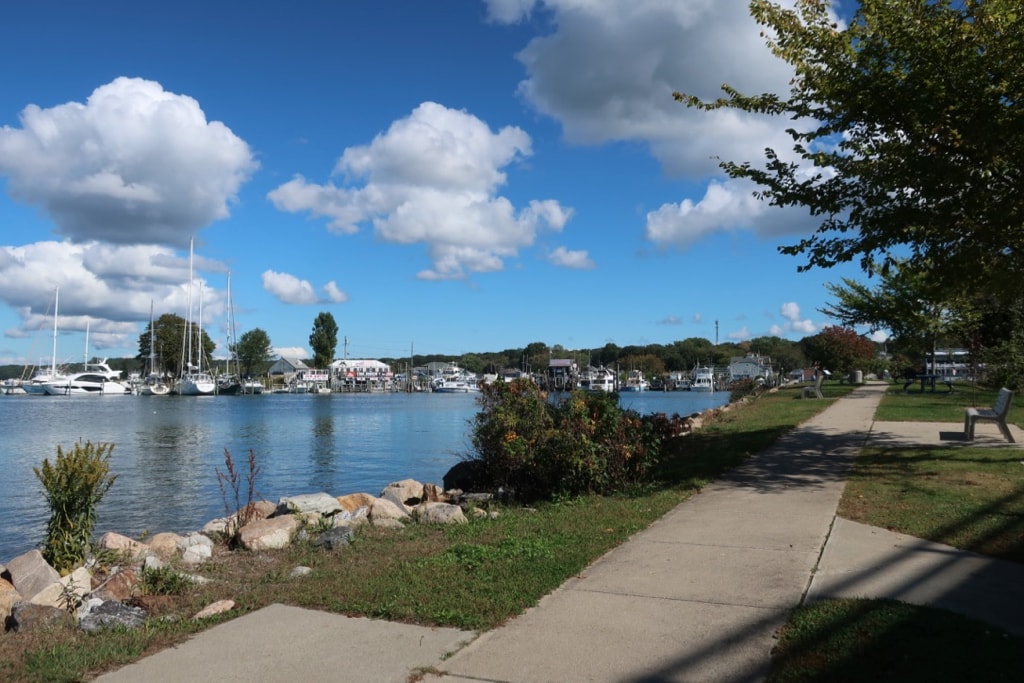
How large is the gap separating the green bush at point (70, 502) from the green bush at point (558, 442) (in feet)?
16.9

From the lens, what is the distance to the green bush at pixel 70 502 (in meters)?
7.69

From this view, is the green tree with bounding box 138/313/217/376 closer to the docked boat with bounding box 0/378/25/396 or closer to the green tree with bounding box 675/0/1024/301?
the docked boat with bounding box 0/378/25/396

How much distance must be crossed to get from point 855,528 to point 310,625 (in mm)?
5474

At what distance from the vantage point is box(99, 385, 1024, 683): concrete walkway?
4609 mm

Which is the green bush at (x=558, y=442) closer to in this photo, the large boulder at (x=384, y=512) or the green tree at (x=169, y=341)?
the large boulder at (x=384, y=512)

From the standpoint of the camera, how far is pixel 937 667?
437 centimetres

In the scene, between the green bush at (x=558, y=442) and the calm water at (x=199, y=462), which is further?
the calm water at (x=199, y=462)

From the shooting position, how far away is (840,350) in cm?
5619

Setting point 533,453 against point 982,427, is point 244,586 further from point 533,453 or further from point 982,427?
point 982,427

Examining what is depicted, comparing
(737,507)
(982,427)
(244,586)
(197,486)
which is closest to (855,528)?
(737,507)

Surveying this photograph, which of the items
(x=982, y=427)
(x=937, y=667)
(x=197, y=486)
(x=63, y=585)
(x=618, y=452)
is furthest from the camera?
(x=197, y=486)

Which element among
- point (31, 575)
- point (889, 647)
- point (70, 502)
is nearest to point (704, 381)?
point (70, 502)

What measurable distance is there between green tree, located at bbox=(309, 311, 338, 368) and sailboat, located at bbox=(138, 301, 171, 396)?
3258 centimetres

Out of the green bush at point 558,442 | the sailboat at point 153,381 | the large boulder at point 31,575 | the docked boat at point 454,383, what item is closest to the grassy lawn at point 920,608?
the green bush at point 558,442
